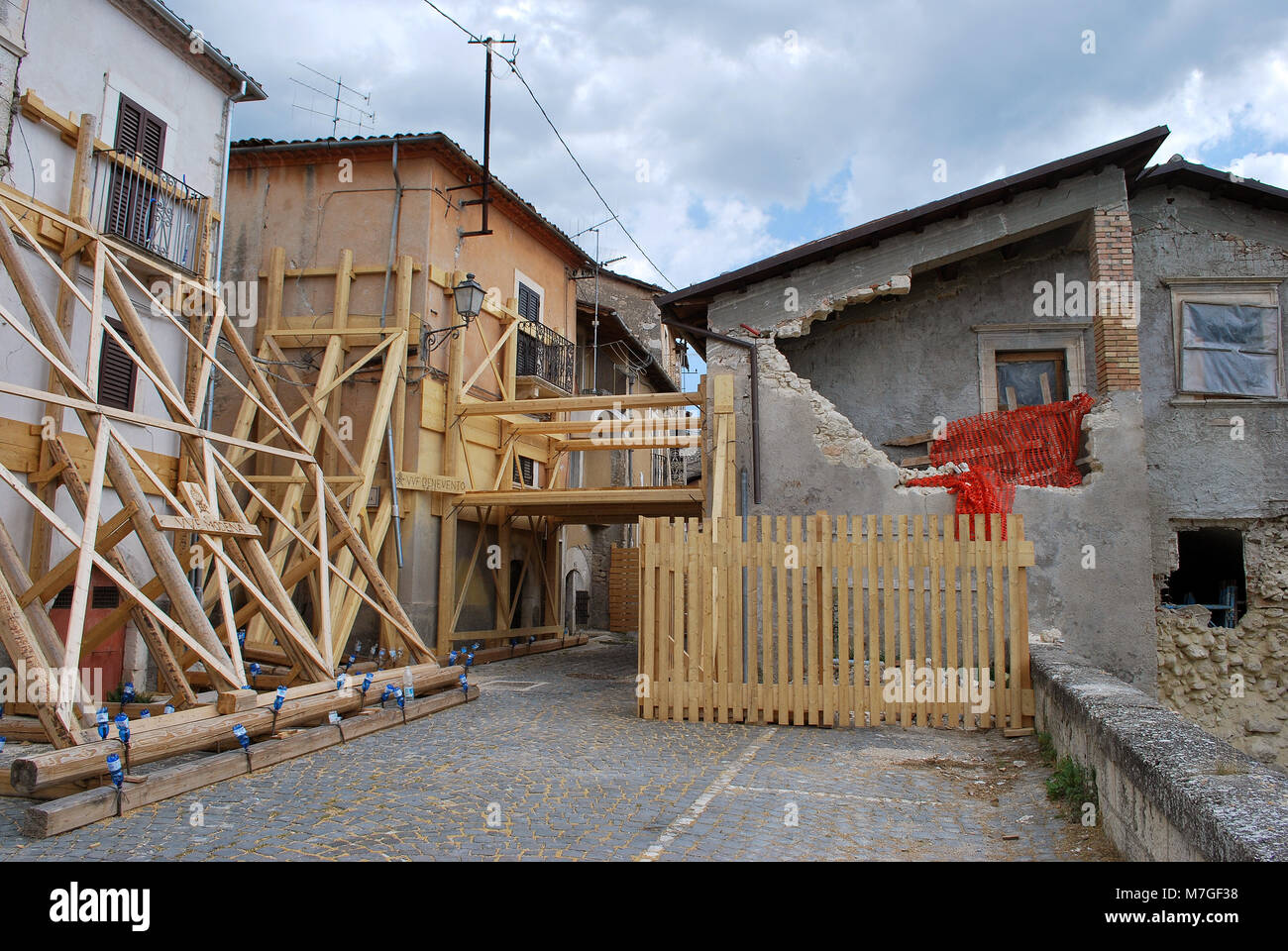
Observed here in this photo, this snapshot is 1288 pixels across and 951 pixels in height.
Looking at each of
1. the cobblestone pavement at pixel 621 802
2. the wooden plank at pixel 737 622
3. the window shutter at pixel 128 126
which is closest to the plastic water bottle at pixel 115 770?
the cobblestone pavement at pixel 621 802

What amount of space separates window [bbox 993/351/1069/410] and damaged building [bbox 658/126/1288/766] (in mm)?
27

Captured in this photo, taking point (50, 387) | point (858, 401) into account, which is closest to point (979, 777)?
point (858, 401)

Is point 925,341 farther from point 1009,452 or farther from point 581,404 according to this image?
point 581,404

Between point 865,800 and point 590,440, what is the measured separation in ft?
40.9

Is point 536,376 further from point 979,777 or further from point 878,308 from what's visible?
point 979,777

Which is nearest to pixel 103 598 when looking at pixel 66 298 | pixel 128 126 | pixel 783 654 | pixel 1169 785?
pixel 66 298

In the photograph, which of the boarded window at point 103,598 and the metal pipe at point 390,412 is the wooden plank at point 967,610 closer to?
the metal pipe at point 390,412

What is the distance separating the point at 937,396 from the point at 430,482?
788cm

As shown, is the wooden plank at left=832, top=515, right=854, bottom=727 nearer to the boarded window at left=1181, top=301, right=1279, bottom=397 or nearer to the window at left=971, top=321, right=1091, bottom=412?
the window at left=971, top=321, right=1091, bottom=412

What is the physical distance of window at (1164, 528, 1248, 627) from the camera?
11.2 m

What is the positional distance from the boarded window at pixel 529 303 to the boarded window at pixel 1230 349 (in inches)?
462

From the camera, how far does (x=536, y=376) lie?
17672mm

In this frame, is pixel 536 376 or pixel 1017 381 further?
pixel 536 376

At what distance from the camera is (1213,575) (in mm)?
12086
